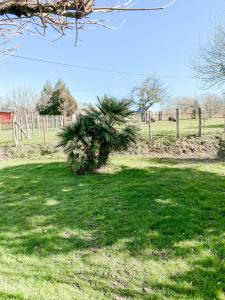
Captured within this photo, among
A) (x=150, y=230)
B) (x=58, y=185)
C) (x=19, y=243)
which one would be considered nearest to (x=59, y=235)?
(x=19, y=243)

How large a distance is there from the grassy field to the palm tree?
145 centimetres

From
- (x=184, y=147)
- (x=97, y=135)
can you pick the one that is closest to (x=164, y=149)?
(x=184, y=147)

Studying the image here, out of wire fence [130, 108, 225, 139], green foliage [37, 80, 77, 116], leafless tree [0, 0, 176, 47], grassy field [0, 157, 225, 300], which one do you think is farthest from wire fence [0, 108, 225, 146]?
green foliage [37, 80, 77, 116]

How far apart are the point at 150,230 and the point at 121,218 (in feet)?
2.11

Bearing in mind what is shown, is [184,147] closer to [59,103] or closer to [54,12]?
[54,12]

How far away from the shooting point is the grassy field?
3100 millimetres

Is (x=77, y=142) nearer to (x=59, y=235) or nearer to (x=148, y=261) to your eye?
(x=59, y=235)

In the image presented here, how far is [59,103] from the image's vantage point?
38.0m

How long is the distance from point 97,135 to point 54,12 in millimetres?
6448

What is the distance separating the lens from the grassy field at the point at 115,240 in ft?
10.2

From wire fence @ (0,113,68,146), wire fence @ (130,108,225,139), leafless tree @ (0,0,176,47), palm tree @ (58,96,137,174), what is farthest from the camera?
wire fence @ (0,113,68,146)

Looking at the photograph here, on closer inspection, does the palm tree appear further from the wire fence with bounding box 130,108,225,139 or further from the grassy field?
the grassy field

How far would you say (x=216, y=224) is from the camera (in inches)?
176

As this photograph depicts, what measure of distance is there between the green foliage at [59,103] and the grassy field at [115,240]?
3152 cm
